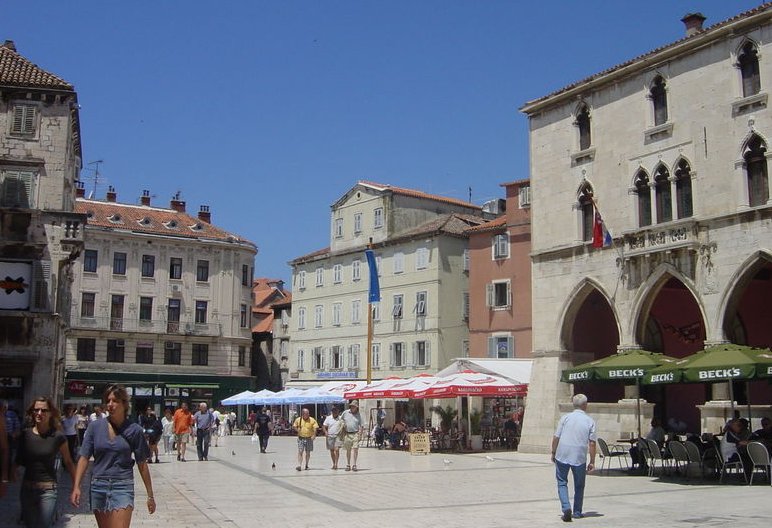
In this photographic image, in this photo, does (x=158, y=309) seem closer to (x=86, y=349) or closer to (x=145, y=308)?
(x=145, y=308)

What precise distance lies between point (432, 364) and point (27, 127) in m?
25.0

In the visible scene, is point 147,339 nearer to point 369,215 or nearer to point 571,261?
point 369,215

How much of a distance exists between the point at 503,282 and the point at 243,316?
23.6 meters

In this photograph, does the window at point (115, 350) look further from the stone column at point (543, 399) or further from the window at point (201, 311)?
the stone column at point (543, 399)

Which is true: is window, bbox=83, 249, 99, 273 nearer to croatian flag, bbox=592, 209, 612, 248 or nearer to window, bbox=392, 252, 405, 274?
window, bbox=392, 252, 405, 274

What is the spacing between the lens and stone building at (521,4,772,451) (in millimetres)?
23266

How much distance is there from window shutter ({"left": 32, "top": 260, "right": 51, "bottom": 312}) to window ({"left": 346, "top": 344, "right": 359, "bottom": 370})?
2574 cm

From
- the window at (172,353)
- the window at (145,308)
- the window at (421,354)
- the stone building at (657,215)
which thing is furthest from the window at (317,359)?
the stone building at (657,215)

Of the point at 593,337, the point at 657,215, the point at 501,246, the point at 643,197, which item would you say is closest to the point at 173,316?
the point at 501,246

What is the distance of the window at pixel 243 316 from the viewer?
198ft

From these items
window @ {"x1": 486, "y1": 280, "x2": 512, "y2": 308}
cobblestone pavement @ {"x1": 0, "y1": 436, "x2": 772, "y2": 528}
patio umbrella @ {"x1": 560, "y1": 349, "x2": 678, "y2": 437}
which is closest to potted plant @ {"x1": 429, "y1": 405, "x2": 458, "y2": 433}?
cobblestone pavement @ {"x1": 0, "y1": 436, "x2": 772, "y2": 528}

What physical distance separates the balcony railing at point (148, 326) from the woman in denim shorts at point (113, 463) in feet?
165

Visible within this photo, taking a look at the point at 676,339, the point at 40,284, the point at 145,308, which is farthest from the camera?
the point at 145,308

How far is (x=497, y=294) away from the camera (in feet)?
144
